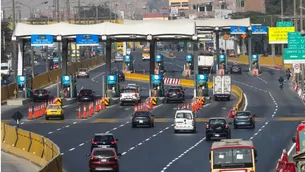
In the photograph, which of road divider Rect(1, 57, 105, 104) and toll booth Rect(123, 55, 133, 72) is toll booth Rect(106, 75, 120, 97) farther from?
toll booth Rect(123, 55, 133, 72)

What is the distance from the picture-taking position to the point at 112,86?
88812 millimetres

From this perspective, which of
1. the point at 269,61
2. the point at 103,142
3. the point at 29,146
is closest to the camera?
the point at 103,142

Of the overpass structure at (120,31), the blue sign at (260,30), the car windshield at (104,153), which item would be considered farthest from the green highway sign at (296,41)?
the blue sign at (260,30)

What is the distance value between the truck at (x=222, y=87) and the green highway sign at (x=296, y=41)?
17856 millimetres

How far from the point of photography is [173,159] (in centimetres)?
4397

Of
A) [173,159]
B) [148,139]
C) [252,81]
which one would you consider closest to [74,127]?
[148,139]

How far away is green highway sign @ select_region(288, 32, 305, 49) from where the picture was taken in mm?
69250

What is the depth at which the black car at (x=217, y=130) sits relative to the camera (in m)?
53.1

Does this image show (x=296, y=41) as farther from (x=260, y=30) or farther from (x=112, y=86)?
(x=260, y=30)

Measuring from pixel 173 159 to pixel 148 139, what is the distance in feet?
38.0

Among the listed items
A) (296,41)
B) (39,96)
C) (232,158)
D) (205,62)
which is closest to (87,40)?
(39,96)

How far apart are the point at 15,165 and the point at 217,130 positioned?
12491 millimetres

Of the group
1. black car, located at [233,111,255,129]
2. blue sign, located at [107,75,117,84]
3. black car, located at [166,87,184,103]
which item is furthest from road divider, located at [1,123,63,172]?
blue sign, located at [107,75,117,84]

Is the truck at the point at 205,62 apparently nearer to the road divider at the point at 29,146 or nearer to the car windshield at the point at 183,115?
the car windshield at the point at 183,115
